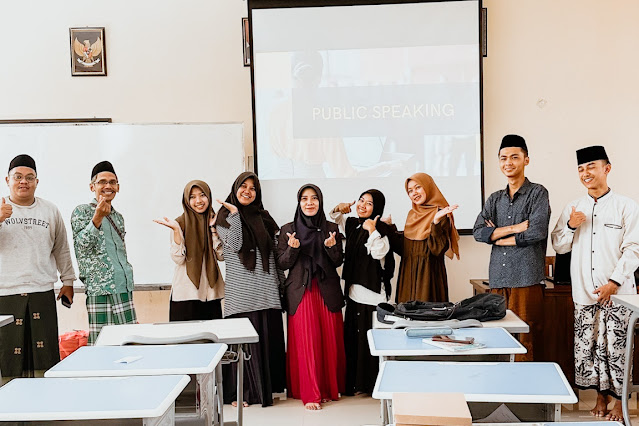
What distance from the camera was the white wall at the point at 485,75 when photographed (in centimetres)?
557

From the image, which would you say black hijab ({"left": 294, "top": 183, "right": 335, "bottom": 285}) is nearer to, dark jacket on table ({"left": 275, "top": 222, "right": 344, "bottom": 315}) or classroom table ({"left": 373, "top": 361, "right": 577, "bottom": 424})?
dark jacket on table ({"left": 275, "top": 222, "right": 344, "bottom": 315})

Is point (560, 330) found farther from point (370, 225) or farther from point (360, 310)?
point (370, 225)

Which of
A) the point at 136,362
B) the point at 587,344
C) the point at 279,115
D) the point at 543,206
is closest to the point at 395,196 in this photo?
the point at 279,115

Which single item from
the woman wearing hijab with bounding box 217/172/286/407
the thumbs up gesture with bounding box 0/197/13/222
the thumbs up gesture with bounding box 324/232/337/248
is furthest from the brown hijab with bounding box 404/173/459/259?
the thumbs up gesture with bounding box 0/197/13/222

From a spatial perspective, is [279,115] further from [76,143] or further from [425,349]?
[425,349]

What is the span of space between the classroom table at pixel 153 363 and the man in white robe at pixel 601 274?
2406 mm

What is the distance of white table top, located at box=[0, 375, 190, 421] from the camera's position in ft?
6.73

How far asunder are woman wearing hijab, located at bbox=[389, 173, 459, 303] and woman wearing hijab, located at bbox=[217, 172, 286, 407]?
0.88 meters

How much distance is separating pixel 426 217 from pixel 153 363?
7.95 ft

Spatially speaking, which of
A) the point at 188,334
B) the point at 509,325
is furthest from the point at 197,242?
the point at 509,325

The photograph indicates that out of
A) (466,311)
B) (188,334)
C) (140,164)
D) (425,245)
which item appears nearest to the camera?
(188,334)

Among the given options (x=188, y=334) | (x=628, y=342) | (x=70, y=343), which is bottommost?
(x=70, y=343)

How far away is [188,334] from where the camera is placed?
3.41 m

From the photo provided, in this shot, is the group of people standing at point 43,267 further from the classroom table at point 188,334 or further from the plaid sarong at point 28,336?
the classroom table at point 188,334
